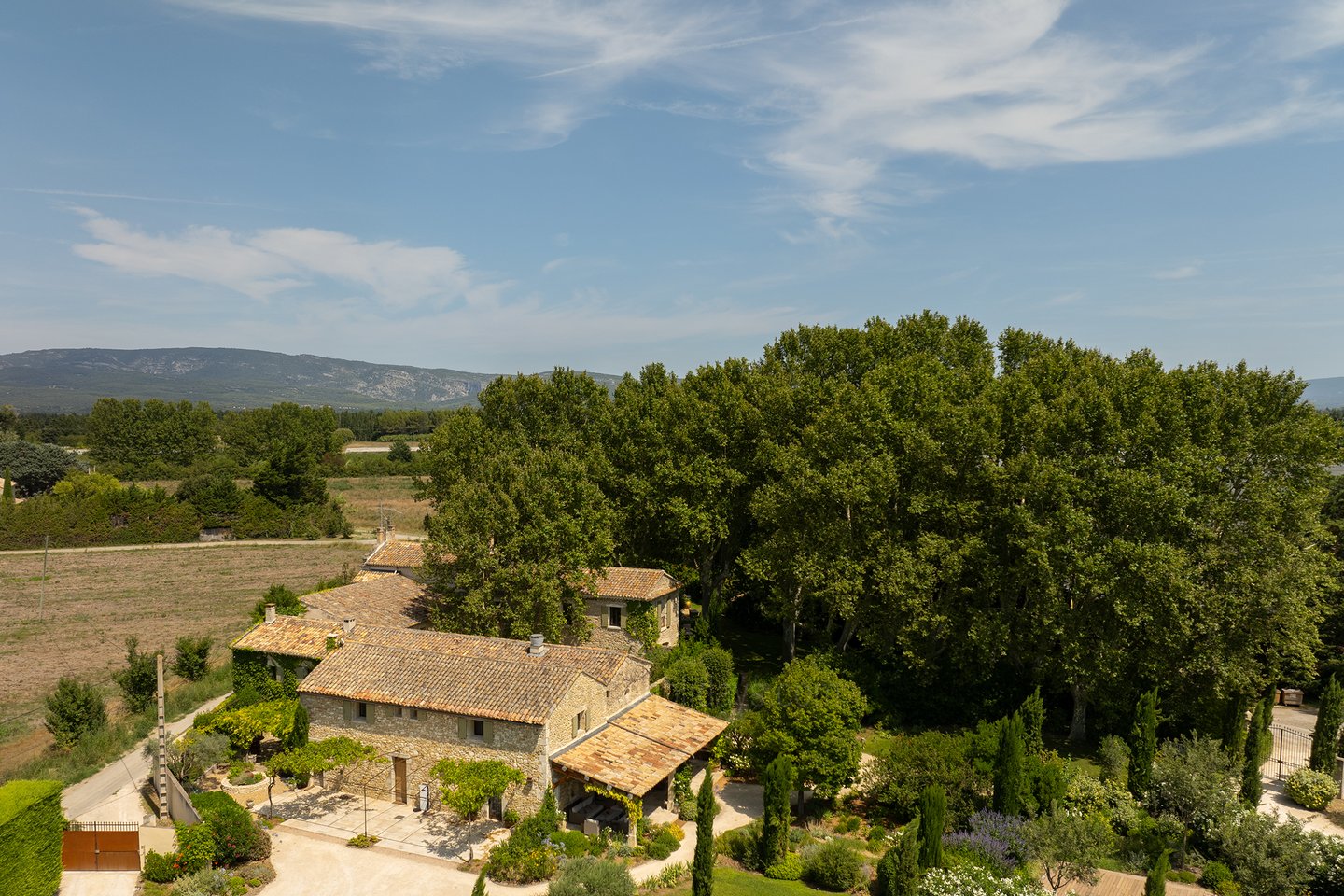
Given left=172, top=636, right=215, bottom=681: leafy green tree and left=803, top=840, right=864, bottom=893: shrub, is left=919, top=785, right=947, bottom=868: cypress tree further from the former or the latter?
left=172, top=636, right=215, bottom=681: leafy green tree

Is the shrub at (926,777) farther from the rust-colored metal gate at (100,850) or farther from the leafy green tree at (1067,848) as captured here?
the rust-colored metal gate at (100,850)

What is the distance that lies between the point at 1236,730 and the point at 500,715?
27.9 metres

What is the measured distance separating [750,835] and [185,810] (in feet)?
58.1

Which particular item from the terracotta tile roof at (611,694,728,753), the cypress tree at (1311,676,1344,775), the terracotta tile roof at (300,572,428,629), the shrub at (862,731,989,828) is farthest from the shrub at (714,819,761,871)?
the cypress tree at (1311,676,1344,775)

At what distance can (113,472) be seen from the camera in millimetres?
120000

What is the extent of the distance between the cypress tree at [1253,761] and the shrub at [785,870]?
55.9ft

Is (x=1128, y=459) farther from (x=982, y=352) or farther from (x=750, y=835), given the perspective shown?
(x=750, y=835)

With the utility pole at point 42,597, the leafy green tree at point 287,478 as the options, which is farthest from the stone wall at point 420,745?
the leafy green tree at point 287,478

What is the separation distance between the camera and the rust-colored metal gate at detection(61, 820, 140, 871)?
22969mm

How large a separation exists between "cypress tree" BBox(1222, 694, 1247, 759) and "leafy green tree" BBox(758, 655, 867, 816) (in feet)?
49.3

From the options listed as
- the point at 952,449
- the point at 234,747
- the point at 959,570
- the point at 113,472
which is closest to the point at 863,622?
the point at 959,570

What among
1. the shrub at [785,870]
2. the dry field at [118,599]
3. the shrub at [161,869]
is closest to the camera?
the shrub at [161,869]

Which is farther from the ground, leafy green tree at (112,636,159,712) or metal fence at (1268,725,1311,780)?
leafy green tree at (112,636,159,712)

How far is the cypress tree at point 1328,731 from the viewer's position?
104 ft
